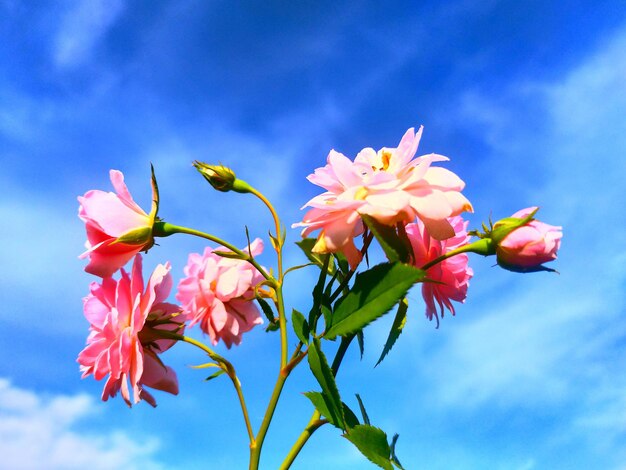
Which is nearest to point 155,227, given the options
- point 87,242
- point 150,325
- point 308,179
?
point 87,242

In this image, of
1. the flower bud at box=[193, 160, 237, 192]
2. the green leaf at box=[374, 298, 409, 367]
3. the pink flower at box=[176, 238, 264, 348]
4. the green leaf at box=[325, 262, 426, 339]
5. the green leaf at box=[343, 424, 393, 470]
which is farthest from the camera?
the pink flower at box=[176, 238, 264, 348]

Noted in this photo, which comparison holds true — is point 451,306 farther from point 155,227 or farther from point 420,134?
point 155,227

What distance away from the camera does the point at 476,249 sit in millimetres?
1514

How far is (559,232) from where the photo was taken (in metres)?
1.42

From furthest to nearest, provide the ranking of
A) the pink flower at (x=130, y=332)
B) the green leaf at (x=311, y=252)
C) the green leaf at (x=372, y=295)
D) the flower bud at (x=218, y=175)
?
1. the green leaf at (x=311, y=252)
2. the flower bud at (x=218, y=175)
3. the pink flower at (x=130, y=332)
4. the green leaf at (x=372, y=295)

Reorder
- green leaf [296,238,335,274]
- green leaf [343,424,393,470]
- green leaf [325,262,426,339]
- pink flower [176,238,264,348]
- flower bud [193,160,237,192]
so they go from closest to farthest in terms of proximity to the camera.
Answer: green leaf [325,262,426,339] → green leaf [343,424,393,470] → flower bud [193,160,237,192] → green leaf [296,238,335,274] → pink flower [176,238,264,348]

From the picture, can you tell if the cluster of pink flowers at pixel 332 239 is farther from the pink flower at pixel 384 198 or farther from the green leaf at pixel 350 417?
the green leaf at pixel 350 417

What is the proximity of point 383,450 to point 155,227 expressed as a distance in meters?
0.76

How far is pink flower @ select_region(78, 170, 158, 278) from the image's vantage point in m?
1.45

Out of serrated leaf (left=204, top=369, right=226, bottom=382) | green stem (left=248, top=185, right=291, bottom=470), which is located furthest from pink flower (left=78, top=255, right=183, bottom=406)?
green stem (left=248, top=185, right=291, bottom=470)

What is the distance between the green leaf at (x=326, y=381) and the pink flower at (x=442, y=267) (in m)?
0.39

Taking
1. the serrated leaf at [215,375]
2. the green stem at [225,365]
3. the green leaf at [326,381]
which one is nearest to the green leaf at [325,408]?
the green leaf at [326,381]

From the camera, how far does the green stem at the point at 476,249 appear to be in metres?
1.50

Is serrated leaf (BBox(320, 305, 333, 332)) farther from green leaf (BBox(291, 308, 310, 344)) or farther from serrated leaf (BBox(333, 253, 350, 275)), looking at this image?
serrated leaf (BBox(333, 253, 350, 275))
